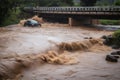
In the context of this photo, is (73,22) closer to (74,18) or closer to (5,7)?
(74,18)

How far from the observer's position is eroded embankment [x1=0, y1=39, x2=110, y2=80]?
54.9ft

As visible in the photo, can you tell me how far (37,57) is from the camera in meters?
20.0

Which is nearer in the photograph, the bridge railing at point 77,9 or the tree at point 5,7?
the bridge railing at point 77,9

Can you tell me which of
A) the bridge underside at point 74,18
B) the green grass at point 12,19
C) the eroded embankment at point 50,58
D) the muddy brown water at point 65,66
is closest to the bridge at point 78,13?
the bridge underside at point 74,18

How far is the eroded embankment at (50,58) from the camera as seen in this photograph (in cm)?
1673

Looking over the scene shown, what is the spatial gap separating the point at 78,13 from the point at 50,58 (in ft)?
74.2

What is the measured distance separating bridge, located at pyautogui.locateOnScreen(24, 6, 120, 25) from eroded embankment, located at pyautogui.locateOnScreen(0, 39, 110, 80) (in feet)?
38.4

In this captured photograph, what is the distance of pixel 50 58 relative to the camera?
20844 millimetres

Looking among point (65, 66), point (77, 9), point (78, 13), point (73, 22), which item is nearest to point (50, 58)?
point (65, 66)

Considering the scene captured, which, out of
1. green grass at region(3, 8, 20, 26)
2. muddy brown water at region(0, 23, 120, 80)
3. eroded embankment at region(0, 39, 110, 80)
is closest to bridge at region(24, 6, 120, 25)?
green grass at region(3, 8, 20, 26)

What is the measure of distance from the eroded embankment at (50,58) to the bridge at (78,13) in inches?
461

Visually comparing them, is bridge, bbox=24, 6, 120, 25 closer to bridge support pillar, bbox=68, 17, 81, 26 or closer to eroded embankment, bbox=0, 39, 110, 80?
bridge support pillar, bbox=68, 17, 81, 26

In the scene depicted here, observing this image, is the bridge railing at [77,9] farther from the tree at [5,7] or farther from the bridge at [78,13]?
the tree at [5,7]

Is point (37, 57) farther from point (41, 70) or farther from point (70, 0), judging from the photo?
point (70, 0)
